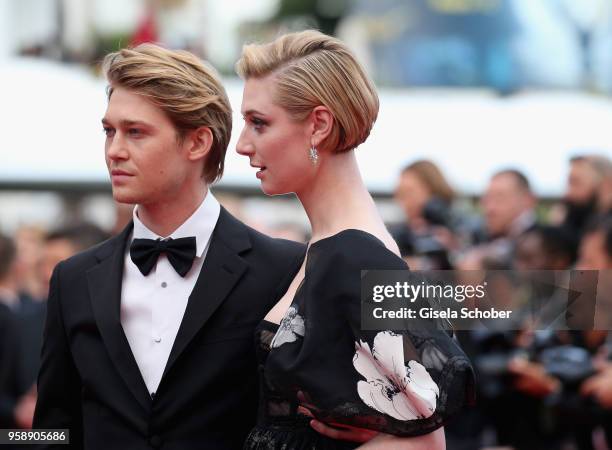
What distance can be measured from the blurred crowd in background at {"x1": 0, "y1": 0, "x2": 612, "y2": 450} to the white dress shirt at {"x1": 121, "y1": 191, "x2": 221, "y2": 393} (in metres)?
0.69

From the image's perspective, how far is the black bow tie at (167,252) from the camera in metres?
3.60

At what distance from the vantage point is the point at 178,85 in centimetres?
355

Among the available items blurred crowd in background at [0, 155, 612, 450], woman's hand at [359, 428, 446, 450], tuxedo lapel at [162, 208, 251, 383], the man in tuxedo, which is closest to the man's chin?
Result: the man in tuxedo

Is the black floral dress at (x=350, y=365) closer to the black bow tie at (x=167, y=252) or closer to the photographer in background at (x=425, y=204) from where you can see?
the black bow tie at (x=167, y=252)

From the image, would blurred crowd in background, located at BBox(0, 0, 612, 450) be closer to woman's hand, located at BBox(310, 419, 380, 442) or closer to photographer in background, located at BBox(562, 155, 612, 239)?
photographer in background, located at BBox(562, 155, 612, 239)

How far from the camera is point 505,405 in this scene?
5895mm

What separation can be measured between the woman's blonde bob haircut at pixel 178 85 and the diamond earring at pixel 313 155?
1.52 ft

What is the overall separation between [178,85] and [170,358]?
2.60ft

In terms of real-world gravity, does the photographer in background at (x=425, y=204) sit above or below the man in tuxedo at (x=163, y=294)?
above

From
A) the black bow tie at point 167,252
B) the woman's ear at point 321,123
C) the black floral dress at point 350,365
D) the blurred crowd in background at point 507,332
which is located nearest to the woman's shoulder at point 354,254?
the black floral dress at point 350,365

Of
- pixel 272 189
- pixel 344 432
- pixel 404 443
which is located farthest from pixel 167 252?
pixel 404 443

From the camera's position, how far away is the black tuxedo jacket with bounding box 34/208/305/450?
346 centimetres

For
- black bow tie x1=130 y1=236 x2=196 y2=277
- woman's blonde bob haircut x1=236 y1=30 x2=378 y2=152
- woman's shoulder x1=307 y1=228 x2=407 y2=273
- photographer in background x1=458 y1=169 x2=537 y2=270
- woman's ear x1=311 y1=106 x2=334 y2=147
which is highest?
photographer in background x1=458 y1=169 x2=537 y2=270

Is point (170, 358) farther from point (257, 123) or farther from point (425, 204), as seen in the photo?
point (425, 204)
